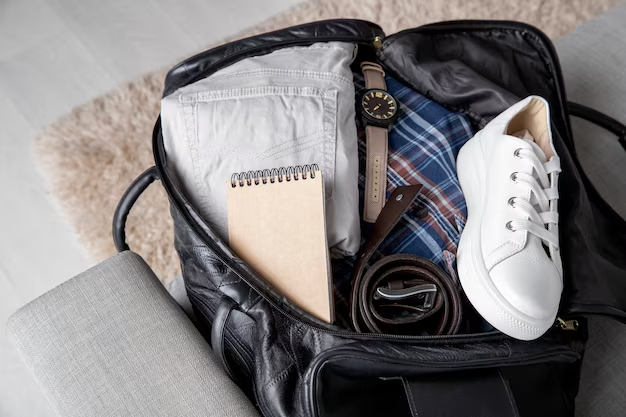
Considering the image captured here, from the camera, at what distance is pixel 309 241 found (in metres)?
0.69

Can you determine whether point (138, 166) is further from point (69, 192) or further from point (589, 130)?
point (589, 130)

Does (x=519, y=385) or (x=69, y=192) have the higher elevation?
(x=69, y=192)

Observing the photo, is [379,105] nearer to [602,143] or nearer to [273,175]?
[273,175]

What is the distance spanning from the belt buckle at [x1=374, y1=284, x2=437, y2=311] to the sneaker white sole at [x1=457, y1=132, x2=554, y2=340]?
0.05m

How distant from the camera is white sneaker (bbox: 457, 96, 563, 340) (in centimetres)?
66

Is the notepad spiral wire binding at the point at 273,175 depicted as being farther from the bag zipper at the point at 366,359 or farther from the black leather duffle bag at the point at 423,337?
the bag zipper at the point at 366,359

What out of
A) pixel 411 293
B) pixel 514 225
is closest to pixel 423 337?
pixel 411 293

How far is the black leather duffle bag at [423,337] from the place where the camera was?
1.99ft

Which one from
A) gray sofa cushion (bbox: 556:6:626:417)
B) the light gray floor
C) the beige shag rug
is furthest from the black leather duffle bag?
the light gray floor

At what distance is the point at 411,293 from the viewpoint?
0.68m

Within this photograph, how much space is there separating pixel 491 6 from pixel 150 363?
109 cm

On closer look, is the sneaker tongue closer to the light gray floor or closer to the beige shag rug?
the beige shag rug

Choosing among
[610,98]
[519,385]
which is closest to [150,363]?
[519,385]

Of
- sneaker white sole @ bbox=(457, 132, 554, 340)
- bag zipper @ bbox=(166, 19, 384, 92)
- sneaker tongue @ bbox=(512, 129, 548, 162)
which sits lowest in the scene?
sneaker white sole @ bbox=(457, 132, 554, 340)
